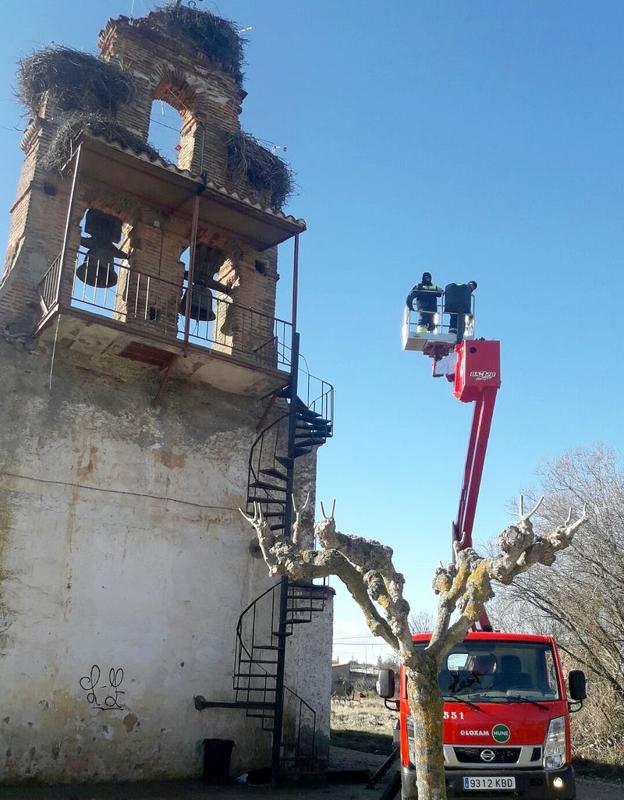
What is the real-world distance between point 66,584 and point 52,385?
3.21 metres

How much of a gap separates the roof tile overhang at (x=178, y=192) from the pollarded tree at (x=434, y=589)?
7910 mm

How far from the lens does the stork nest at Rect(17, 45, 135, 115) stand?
48.0 feet

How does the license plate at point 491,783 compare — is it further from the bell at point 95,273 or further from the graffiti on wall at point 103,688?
the bell at point 95,273

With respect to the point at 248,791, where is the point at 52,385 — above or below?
above

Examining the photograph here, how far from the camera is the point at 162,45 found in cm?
1625

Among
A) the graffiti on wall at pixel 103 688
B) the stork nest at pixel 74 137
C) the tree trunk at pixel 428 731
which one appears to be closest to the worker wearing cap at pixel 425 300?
the stork nest at pixel 74 137

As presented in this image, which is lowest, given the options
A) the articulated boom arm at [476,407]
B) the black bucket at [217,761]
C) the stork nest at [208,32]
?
the black bucket at [217,761]

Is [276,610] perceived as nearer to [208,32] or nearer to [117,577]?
[117,577]

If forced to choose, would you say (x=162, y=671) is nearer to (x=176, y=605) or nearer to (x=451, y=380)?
(x=176, y=605)

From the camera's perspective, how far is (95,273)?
13961 mm

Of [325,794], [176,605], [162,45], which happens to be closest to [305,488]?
[176,605]

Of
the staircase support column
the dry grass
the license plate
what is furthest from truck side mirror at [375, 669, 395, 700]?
the dry grass

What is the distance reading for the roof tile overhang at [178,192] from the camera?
43.5 feet

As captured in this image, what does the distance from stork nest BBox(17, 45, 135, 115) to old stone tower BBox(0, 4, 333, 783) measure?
1.5 inches
